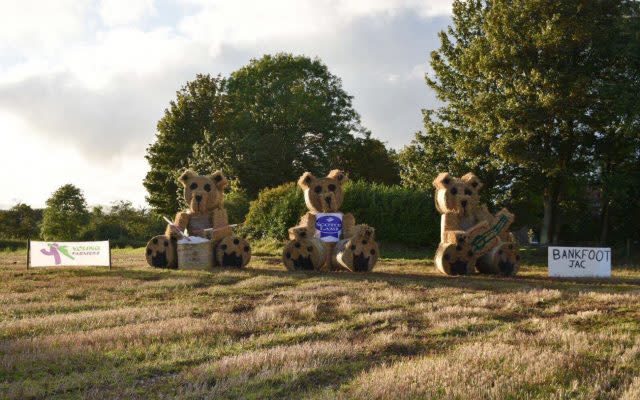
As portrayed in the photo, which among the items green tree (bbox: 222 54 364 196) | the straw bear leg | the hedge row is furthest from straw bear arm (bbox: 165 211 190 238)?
green tree (bbox: 222 54 364 196)

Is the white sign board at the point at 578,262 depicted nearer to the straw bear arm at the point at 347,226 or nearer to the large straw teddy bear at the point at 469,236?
the large straw teddy bear at the point at 469,236

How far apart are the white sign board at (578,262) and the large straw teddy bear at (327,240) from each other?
4.31 meters

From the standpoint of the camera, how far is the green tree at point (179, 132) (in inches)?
1646

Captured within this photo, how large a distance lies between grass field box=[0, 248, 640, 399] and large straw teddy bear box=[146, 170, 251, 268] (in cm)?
343

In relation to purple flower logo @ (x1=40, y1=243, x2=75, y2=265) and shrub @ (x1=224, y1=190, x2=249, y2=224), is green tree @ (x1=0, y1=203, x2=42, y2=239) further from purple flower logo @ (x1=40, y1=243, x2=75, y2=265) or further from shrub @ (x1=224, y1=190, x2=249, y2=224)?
purple flower logo @ (x1=40, y1=243, x2=75, y2=265)

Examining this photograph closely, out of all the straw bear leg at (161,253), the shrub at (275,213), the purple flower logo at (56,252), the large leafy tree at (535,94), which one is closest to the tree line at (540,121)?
the large leafy tree at (535,94)

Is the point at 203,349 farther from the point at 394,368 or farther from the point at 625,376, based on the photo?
the point at 625,376

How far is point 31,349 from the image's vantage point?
6.12m

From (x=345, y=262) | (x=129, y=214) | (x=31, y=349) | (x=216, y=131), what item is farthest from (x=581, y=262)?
(x=129, y=214)

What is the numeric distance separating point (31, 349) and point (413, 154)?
75.0 ft

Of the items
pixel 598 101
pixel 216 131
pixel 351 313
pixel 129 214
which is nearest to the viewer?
pixel 351 313

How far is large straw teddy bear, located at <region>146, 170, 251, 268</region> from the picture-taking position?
15047 mm

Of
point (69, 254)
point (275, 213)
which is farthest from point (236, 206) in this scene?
point (69, 254)

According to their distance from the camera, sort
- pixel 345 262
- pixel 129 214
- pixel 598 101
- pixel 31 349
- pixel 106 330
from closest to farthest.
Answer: pixel 31 349, pixel 106 330, pixel 345 262, pixel 598 101, pixel 129 214
